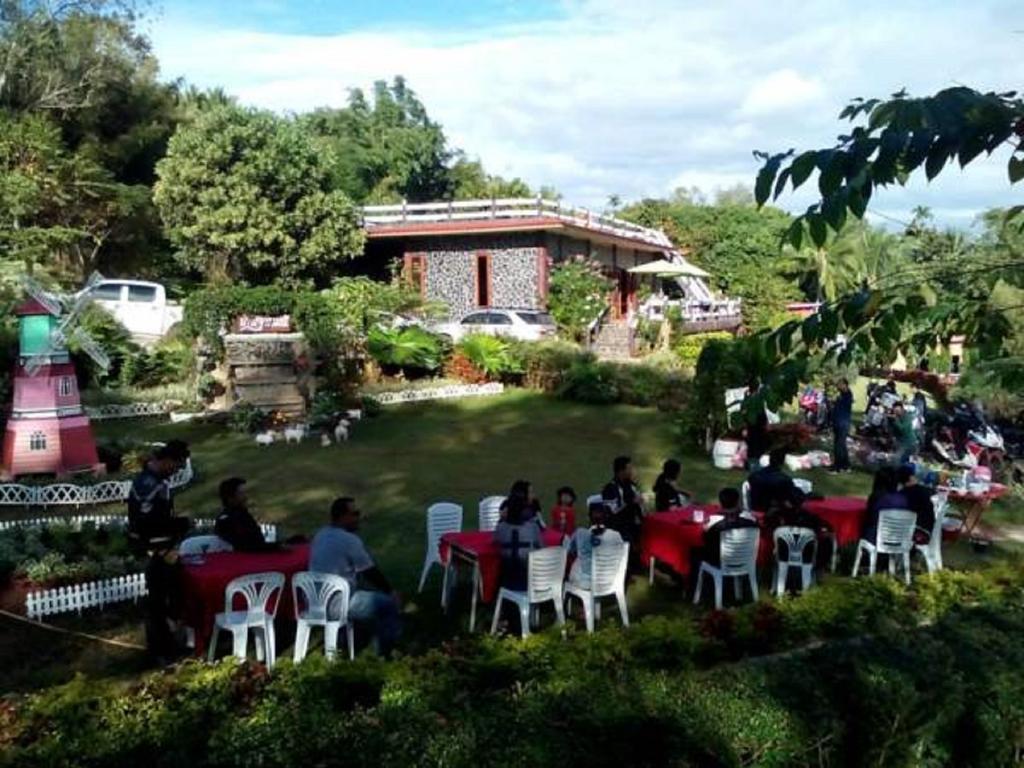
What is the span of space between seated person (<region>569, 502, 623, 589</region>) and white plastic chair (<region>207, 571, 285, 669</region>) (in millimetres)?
2511

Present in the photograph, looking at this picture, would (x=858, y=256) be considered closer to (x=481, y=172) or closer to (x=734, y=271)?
(x=734, y=271)

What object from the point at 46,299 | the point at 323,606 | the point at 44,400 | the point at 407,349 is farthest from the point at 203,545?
the point at 407,349

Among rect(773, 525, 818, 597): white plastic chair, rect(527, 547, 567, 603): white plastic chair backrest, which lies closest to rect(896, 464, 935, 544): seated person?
rect(773, 525, 818, 597): white plastic chair

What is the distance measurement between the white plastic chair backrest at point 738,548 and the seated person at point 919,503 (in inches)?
73.4

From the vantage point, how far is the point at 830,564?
34.9 feet

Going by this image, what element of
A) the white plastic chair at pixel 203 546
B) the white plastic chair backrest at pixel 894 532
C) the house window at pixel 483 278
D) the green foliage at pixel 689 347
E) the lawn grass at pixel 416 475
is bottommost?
the lawn grass at pixel 416 475

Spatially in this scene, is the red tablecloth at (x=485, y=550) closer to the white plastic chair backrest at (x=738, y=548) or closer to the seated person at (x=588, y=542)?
the seated person at (x=588, y=542)

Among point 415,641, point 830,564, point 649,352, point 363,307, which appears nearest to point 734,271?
point 649,352

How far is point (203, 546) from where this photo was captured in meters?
8.95

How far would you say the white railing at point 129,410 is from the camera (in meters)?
21.1

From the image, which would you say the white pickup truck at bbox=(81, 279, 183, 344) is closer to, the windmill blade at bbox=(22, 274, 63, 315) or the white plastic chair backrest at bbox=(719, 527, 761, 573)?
the windmill blade at bbox=(22, 274, 63, 315)

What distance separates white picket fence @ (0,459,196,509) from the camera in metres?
13.5

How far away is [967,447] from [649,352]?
1344cm

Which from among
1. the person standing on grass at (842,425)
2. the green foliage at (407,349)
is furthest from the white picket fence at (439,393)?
the person standing on grass at (842,425)
